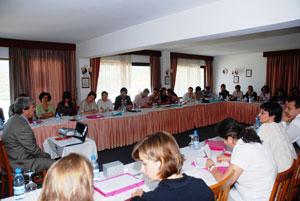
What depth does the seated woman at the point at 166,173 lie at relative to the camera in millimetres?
1101

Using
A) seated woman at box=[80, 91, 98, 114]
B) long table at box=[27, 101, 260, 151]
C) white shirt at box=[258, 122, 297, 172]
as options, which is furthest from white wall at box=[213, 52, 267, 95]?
white shirt at box=[258, 122, 297, 172]

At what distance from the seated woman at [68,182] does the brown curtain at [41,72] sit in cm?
604

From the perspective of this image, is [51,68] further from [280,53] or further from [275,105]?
[280,53]

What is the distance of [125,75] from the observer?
27.1 ft

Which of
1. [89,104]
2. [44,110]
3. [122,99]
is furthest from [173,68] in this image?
[44,110]

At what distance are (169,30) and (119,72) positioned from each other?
4.39 m

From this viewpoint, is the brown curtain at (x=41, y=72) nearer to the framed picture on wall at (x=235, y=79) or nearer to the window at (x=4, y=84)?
the window at (x=4, y=84)

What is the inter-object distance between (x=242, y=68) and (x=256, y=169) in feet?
32.9

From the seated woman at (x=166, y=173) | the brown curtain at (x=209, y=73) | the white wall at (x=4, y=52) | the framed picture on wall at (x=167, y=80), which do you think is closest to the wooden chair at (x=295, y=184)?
the seated woman at (x=166, y=173)

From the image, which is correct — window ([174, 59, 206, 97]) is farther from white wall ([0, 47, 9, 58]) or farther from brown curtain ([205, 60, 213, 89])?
white wall ([0, 47, 9, 58])

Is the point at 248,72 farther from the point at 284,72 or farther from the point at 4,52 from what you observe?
the point at 4,52

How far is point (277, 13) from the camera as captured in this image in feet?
8.77

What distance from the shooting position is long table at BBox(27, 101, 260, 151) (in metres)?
4.44

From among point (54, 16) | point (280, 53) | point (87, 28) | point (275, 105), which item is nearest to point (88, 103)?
point (87, 28)
